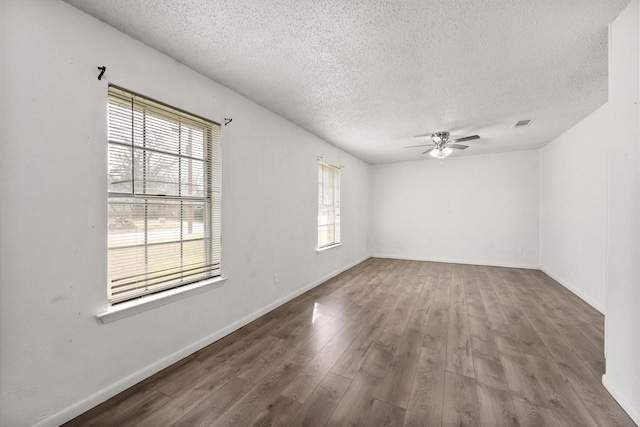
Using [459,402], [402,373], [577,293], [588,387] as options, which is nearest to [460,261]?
[577,293]

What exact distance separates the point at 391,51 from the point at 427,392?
2.59 metres

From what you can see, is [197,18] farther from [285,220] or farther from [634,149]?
[634,149]

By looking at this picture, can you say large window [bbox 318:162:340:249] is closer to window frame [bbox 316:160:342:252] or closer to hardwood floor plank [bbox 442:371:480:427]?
window frame [bbox 316:160:342:252]

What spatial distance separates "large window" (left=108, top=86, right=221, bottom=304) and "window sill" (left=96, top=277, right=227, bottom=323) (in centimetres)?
5

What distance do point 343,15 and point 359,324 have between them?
2.83 m

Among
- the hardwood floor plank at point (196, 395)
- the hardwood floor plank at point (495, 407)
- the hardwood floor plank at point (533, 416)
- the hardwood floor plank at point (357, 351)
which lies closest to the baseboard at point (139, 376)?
the hardwood floor plank at point (196, 395)

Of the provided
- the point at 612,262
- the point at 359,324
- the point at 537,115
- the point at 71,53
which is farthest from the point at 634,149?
the point at 71,53

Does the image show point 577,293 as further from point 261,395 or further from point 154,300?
point 154,300

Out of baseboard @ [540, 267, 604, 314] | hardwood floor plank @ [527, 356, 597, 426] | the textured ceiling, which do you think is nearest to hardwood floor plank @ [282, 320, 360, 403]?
hardwood floor plank @ [527, 356, 597, 426]

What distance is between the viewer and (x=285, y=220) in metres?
3.51

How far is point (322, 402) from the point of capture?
66.2 inches

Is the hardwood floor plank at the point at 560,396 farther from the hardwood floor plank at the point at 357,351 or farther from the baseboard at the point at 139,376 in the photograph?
the baseboard at the point at 139,376

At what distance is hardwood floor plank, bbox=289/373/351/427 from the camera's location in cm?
154

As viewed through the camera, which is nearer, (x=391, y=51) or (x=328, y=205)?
(x=391, y=51)
